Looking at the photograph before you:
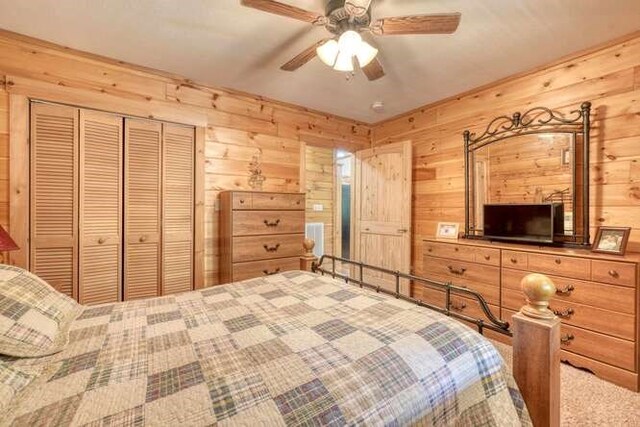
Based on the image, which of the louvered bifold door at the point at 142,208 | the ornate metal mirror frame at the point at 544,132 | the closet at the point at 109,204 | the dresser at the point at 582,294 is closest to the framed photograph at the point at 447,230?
the ornate metal mirror frame at the point at 544,132

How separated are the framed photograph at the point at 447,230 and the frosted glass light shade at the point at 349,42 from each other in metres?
2.20

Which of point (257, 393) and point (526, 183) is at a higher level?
point (526, 183)

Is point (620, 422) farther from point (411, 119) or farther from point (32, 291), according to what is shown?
point (411, 119)

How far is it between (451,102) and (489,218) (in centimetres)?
143

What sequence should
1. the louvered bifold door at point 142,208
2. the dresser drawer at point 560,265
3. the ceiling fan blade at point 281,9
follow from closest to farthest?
the ceiling fan blade at point 281,9
the dresser drawer at point 560,265
the louvered bifold door at point 142,208

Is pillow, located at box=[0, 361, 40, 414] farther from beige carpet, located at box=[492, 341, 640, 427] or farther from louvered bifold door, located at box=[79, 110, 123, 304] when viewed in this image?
beige carpet, located at box=[492, 341, 640, 427]

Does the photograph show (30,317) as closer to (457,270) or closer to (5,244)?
(5,244)

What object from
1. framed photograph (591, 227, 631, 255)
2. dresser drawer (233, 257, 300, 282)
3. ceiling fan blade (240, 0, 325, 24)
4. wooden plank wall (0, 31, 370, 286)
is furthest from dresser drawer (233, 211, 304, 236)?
framed photograph (591, 227, 631, 255)

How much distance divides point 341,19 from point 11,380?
212cm

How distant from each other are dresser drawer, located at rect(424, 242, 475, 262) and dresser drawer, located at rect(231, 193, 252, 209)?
1875 millimetres

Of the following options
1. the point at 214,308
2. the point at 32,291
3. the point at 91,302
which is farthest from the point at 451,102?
the point at 91,302

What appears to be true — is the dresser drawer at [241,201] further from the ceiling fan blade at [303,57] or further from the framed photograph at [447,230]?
the framed photograph at [447,230]

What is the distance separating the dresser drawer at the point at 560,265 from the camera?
199 cm

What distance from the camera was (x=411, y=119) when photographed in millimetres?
3828
